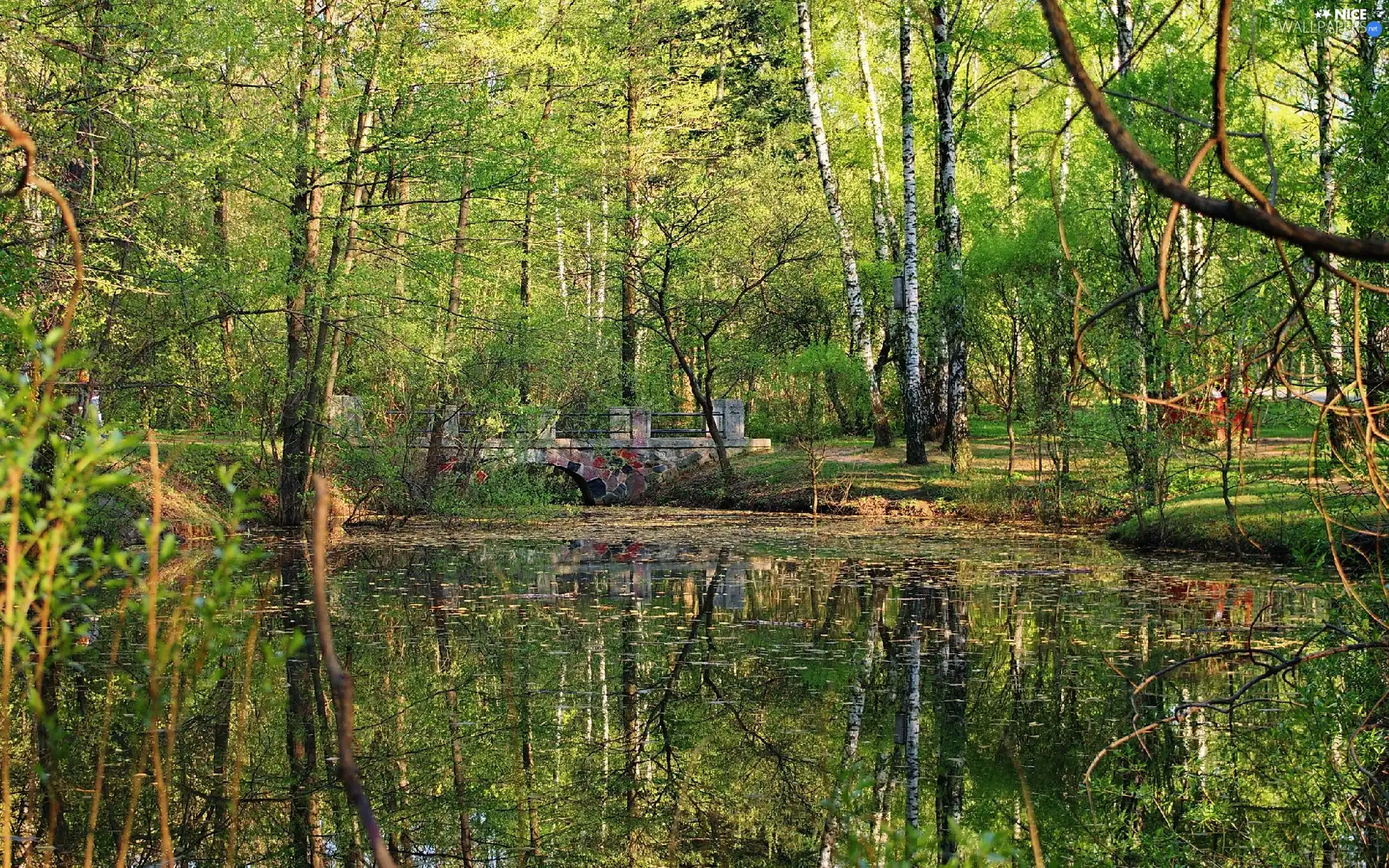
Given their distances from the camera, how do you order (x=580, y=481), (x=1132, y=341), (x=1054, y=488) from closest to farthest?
(x=1132, y=341), (x=1054, y=488), (x=580, y=481)

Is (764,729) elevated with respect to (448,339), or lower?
lower

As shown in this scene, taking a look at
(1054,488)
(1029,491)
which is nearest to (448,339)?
(1029,491)

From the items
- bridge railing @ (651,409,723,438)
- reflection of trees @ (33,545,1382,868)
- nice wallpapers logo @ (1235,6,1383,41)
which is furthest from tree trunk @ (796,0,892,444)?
reflection of trees @ (33,545,1382,868)

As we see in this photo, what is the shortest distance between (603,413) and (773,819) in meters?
20.3

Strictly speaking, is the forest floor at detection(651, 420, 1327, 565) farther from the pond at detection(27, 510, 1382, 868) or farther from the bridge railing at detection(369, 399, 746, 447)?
the pond at detection(27, 510, 1382, 868)

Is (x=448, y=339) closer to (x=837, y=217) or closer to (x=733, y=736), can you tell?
(x=837, y=217)

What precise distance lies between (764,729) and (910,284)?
1561cm

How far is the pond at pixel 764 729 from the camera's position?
17.0 feet

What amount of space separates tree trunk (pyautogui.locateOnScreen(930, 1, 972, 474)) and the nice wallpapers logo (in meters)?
5.44

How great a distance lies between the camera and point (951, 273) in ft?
69.4

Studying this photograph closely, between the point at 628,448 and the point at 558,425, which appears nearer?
the point at 558,425

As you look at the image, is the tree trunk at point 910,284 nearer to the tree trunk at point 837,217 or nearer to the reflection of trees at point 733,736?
the tree trunk at point 837,217

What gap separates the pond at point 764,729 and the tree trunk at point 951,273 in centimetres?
831

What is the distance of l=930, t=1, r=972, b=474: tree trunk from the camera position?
2081 cm
